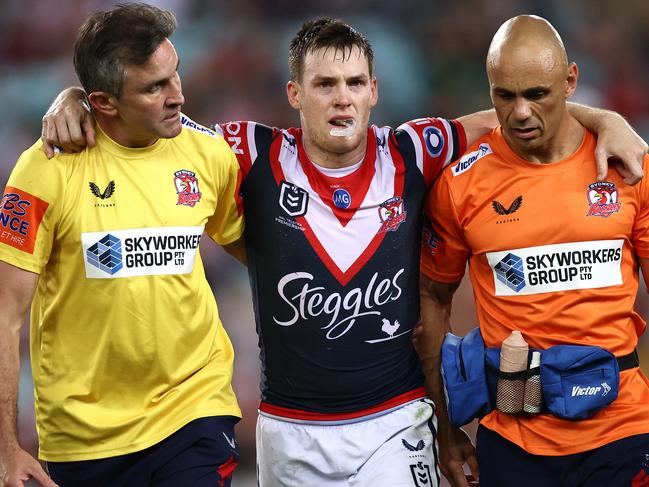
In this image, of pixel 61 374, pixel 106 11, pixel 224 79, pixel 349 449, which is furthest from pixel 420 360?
pixel 224 79

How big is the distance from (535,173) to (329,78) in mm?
897

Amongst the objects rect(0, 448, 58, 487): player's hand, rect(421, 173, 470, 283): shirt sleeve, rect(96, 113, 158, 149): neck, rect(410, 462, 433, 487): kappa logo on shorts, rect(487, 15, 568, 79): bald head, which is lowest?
rect(410, 462, 433, 487): kappa logo on shorts

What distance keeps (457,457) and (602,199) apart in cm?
127

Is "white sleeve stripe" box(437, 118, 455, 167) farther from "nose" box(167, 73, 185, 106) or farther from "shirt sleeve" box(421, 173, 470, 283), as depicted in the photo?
"nose" box(167, 73, 185, 106)

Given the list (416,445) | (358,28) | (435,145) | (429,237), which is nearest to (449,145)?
(435,145)

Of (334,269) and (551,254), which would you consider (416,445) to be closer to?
(334,269)

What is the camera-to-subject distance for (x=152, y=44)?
3912mm

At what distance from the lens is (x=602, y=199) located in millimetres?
4062

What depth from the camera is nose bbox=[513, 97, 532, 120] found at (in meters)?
4.00

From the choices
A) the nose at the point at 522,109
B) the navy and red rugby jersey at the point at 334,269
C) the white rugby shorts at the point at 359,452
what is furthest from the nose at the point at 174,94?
the white rugby shorts at the point at 359,452

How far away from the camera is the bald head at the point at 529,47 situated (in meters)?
4.02

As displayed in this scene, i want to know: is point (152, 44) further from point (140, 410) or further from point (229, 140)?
point (140, 410)

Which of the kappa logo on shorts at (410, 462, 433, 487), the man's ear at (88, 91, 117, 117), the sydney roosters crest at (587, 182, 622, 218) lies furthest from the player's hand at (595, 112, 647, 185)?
the man's ear at (88, 91, 117, 117)

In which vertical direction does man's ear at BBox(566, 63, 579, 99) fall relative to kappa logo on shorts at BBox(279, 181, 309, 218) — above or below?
above
